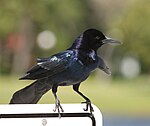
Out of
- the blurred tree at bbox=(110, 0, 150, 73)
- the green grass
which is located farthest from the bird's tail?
the blurred tree at bbox=(110, 0, 150, 73)

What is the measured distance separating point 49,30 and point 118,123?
381 inches

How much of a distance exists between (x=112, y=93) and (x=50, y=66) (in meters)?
15.5

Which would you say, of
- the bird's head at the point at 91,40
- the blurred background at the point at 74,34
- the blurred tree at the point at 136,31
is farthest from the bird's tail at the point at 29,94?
the blurred tree at the point at 136,31

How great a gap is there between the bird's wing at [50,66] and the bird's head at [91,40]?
0.04 meters

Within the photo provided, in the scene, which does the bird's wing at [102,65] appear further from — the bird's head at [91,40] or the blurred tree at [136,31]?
the blurred tree at [136,31]

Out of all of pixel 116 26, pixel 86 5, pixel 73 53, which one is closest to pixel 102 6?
pixel 86 5

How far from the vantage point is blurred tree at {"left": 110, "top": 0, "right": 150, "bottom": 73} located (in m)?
19.2

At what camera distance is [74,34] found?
20172 millimetres

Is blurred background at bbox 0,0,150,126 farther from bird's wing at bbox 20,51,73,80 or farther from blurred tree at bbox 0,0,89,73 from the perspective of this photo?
bird's wing at bbox 20,51,73,80

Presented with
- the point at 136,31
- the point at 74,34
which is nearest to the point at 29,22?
the point at 74,34

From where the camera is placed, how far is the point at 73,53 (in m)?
1.55

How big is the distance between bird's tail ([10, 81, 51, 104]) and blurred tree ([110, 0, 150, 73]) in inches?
683

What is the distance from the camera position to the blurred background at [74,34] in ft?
63.1

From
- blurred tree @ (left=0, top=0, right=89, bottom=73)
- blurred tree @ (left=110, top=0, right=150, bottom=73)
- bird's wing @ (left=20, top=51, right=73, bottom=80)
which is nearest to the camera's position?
bird's wing @ (left=20, top=51, right=73, bottom=80)
